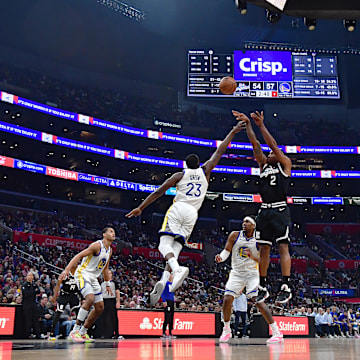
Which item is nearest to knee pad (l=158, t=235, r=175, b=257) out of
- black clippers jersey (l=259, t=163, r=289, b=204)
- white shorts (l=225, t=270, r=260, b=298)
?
black clippers jersey (l=259, t=163, r=289, b=204)

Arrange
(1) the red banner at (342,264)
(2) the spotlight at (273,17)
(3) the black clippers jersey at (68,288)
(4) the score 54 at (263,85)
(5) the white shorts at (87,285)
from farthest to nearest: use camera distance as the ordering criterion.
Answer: (1) the red banner at (342,264), (4) the score 54 at (263,85), (3) the black clippers jersey at (68,288), (2) the spotlight at (273,17), (5) the white shorts at (87,285)

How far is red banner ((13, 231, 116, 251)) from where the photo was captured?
87.0 ft

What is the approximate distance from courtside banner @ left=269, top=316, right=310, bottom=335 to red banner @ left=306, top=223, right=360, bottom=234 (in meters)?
26.1

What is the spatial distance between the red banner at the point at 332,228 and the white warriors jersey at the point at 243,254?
117 ft

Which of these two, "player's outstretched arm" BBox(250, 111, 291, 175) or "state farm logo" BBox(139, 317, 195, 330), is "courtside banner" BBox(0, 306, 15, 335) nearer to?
"state farm logo" BBox(139, 317, 195, 330)

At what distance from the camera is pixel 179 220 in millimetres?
7551

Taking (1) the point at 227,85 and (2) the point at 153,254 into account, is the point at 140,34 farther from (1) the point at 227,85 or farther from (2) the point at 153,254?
(1) the point at 227,85

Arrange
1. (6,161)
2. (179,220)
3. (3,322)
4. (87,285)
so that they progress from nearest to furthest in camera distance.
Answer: (179,220) < (87,285) < (3,322) < (6,161)

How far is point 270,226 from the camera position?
306 inches

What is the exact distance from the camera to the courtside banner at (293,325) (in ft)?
57.3

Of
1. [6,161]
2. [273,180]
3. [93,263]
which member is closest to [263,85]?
[6,161]

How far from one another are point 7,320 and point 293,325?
416 inches

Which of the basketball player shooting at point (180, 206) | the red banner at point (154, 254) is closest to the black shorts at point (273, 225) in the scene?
the basketball player shooting at point (180, 206)

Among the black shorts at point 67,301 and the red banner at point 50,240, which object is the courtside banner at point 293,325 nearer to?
the black shorts at point 67,301
